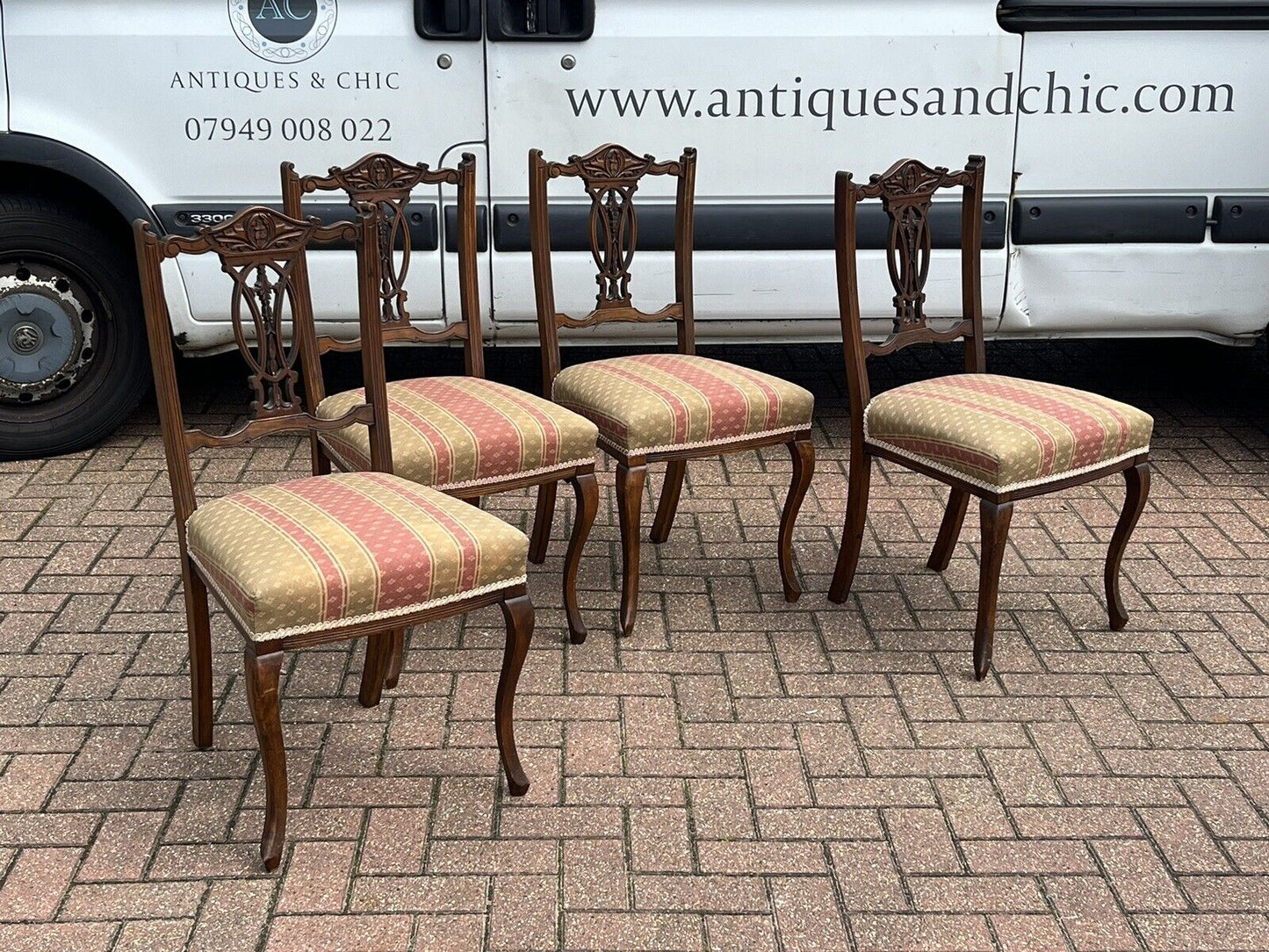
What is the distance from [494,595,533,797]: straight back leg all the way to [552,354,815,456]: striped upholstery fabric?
79cm

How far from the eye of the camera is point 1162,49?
4.39m

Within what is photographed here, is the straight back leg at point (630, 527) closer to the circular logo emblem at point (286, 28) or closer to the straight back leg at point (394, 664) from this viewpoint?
the straight back leg at point (394, 664)

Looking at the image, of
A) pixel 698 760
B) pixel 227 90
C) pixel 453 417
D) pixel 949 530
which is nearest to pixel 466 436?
pixel 453 417

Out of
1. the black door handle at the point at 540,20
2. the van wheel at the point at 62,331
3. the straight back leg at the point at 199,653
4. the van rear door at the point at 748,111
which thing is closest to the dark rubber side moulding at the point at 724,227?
the van rear door at the point at 748,111

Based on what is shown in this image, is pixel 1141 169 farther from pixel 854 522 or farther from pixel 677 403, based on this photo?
pixel 677 403

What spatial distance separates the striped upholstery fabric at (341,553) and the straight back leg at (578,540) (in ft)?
1.96

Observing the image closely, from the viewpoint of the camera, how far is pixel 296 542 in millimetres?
2559

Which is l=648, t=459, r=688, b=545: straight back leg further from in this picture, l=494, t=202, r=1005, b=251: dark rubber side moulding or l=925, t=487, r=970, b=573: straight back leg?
l=494, t=202, r=1005, b=251: dark rubber side moulding

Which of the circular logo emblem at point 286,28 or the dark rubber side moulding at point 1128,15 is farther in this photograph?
the dark rubber side moulding at point 1128,15

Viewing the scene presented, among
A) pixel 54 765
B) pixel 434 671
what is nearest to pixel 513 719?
pixel 434 671

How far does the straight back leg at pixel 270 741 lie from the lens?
8.14 feet

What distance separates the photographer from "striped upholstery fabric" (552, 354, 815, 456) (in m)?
3.44

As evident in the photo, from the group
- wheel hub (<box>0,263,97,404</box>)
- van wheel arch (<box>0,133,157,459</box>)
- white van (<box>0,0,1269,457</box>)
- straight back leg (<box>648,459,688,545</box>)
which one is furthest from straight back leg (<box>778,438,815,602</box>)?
wheel hub (<box>0,263,97,404</box>)

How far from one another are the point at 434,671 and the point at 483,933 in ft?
3.20
